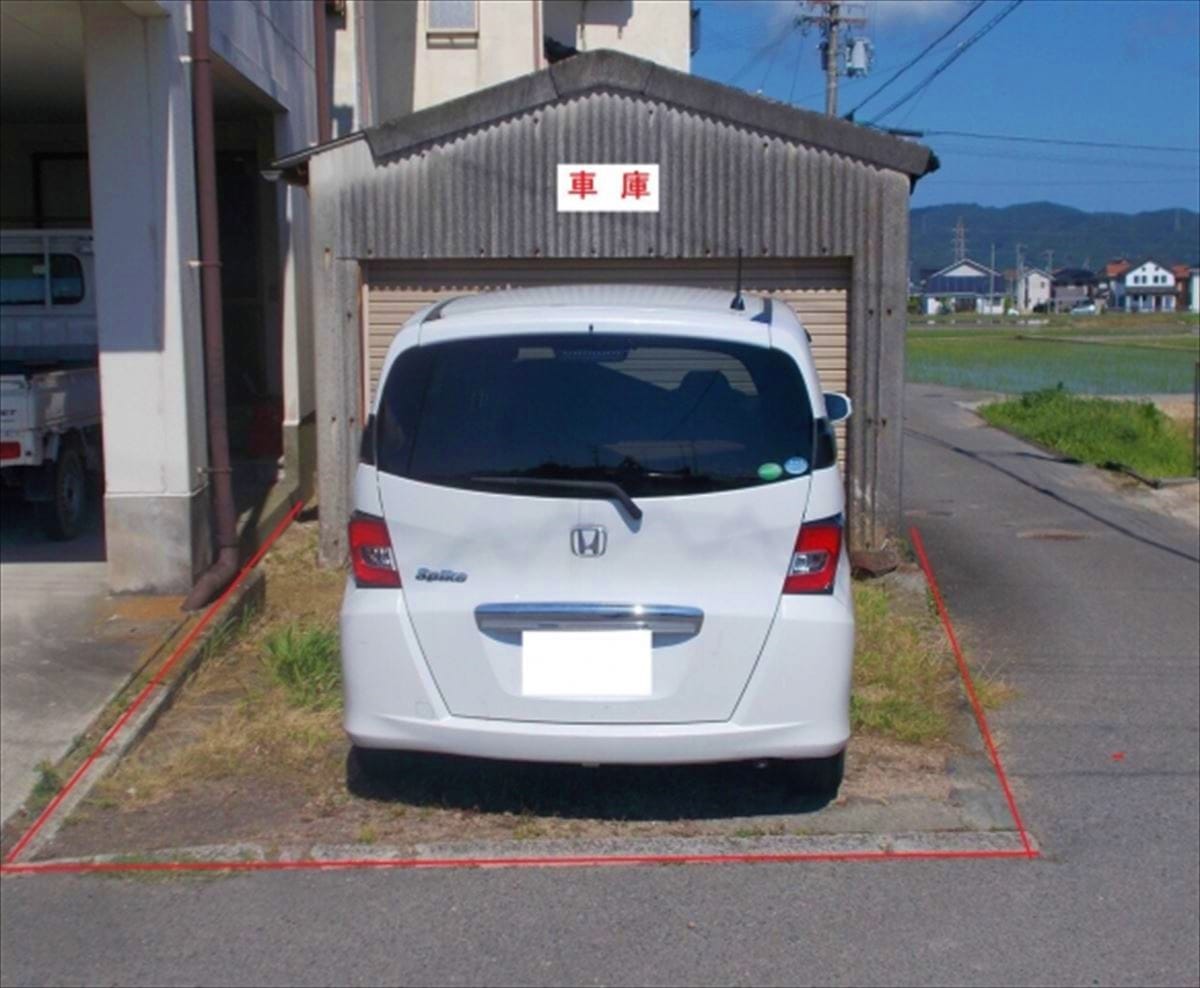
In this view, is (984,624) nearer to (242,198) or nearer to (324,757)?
(324,757)

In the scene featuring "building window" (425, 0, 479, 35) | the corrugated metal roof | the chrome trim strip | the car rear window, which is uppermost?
"building window" (425, 0, 479, 35)

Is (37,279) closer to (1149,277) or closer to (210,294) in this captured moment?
(210,294)

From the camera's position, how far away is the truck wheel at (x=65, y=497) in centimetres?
1088

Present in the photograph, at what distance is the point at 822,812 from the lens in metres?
6.02

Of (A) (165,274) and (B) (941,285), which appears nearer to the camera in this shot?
(A) (165,274)

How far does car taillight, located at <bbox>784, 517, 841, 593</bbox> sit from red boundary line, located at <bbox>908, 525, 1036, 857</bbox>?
4.41 feet

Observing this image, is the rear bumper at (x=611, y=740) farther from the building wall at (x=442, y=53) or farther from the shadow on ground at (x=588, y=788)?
the building wall at (x=442, y=53)

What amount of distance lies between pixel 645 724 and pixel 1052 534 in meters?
8.38

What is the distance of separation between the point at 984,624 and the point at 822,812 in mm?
3712

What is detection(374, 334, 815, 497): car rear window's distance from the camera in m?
5.37

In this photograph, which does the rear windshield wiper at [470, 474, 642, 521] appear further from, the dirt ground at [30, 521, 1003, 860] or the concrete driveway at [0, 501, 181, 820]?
the concrete driveway at [0, 501, 181, 820]

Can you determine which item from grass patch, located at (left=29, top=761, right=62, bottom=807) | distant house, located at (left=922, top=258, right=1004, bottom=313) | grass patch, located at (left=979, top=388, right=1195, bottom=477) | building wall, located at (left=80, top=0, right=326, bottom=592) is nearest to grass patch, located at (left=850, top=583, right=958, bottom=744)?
grass patch, located at (left=29, top=761, right=62, bottom=807)

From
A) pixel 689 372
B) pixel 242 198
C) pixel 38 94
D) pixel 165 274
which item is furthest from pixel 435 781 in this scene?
pixel 242 198

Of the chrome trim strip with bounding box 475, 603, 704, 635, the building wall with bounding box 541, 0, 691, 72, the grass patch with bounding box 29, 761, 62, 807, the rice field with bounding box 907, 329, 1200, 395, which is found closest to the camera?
the chrome trim strip with bounding box 475, 603, 704, 635
